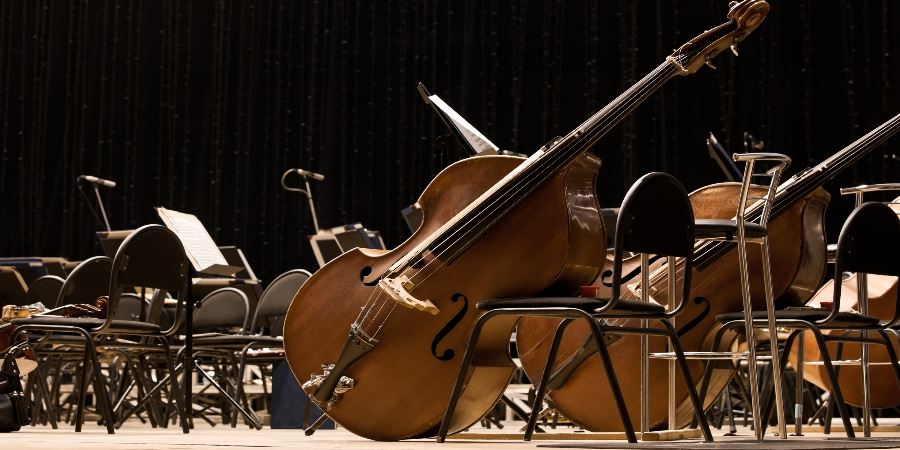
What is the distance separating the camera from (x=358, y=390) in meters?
3.22

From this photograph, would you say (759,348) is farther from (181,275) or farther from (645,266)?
(181,275)

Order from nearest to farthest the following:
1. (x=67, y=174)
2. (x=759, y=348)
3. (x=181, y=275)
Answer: (x=181, y=275) → (x=759, y=348) → (x=67, y=174)

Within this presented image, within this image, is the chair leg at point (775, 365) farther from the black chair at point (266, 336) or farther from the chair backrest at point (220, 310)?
the chair backrest at point (220, 310)

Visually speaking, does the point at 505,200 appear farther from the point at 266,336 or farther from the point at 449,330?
the point at 266,336

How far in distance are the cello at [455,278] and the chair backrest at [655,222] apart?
32cm

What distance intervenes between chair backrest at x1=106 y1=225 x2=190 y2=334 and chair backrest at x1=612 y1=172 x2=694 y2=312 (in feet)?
5.81

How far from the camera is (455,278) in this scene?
3.16m

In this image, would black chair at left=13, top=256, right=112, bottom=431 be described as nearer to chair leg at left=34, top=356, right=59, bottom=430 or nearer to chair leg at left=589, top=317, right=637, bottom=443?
chair leg at left=34, top=356, right=59, bottom=430

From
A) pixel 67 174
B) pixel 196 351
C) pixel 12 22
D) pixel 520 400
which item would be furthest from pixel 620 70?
pixel 12 22

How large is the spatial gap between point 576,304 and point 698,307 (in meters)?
1.09

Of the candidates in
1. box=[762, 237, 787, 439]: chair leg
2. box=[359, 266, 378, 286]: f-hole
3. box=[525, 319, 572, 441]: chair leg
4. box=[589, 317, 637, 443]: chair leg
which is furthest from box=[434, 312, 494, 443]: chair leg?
box=[762, 237, 787, 439]: chair leg

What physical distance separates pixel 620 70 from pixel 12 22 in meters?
5.41

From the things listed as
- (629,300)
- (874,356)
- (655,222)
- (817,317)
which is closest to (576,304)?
(629,300)

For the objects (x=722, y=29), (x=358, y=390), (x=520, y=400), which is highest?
(x=722, y=29)
